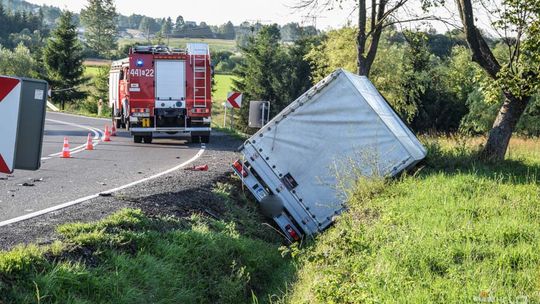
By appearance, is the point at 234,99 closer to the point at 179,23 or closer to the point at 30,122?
the point at 30,122

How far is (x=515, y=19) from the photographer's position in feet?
36.4

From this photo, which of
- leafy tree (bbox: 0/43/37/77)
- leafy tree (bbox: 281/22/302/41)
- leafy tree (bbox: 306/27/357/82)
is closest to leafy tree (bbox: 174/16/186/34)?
leafy tree (bbox: 281/22/302/41)

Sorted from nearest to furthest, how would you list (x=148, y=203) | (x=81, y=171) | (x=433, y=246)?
(x=433, y=246) → (x=148, y=203) → (x=81, y=171)

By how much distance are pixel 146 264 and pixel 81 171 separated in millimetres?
6828

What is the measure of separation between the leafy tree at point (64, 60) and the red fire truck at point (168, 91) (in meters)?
38.8

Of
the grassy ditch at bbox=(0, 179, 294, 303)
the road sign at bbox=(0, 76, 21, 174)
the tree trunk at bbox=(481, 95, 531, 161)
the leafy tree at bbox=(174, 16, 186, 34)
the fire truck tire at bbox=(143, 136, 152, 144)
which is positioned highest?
the leafy tree at bbox=(174, 16, 186, 34)

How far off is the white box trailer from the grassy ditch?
123 cm

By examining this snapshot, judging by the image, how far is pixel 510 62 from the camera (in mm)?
11773

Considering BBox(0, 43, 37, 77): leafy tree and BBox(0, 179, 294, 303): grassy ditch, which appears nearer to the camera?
BBox(0, 179, 294, 303): grassy ditch

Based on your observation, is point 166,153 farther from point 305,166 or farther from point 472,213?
point 472,213

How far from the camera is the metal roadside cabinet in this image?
4621 millimetres

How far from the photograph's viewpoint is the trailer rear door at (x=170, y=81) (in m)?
19.7

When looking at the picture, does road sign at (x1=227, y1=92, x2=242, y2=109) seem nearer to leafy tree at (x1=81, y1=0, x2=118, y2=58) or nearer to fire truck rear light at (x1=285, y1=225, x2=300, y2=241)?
fire truck rear light at (x1=285, y1=225, x2=300, y2=241)

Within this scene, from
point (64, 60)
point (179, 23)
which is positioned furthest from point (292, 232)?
point (179, 23)
